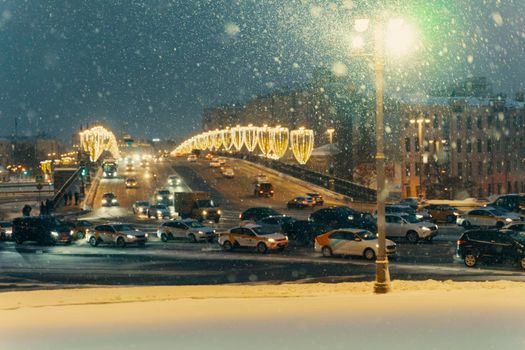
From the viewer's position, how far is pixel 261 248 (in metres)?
31.4

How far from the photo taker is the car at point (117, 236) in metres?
35.4

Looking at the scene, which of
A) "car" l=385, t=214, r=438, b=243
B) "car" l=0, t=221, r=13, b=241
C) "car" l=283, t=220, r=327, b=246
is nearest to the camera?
"car" l=385, t=214, r=438, b=243

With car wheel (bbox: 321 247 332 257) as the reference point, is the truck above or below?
above

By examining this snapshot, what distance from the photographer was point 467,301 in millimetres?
15664

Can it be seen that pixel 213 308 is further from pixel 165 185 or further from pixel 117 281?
pixel 165 185

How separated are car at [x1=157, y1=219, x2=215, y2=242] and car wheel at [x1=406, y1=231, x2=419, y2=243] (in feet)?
32.6

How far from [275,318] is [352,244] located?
1468cm

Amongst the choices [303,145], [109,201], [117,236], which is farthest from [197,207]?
[303,145]

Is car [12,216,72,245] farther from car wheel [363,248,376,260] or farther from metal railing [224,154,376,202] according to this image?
metal railing [224,154,376,202]

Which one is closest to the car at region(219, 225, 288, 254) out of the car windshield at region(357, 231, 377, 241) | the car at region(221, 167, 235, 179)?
the car windshield at region(357, 231, 377, 241)

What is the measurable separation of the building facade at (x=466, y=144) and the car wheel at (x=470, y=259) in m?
63.1

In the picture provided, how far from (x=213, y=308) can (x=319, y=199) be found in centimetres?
4895

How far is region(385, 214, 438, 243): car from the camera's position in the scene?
111 ft

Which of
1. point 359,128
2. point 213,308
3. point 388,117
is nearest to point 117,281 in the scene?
point 213,308
